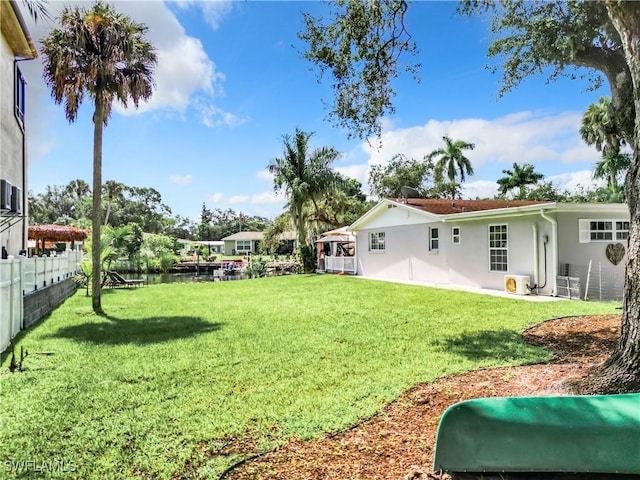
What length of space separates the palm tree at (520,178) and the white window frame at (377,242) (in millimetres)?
29759

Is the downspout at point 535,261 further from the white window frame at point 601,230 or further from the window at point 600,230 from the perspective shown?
the window at point 600,230

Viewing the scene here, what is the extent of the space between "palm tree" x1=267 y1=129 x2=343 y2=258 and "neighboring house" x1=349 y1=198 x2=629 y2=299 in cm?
723

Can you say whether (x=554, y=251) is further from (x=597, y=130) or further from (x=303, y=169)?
(x=597, y=130)

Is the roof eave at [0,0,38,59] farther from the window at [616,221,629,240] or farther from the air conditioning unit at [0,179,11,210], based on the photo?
the window at [616,221,629,240]

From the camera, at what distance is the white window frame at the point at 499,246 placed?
46.3 feet

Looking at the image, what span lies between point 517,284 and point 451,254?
3.73m

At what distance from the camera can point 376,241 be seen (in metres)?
21.5

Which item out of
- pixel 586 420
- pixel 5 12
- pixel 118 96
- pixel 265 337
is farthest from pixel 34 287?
pixel 586 420

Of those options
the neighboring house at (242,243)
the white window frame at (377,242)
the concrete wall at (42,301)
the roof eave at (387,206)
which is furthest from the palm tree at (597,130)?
the neighboring house at (242,243)

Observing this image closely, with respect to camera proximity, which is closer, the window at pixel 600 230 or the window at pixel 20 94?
the window at pixel 600 230

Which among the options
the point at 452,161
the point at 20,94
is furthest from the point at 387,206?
the point at 452,161

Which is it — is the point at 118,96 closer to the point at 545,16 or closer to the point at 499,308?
the point at 545,16

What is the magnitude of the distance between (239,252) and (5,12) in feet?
177

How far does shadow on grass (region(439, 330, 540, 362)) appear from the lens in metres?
6.10
